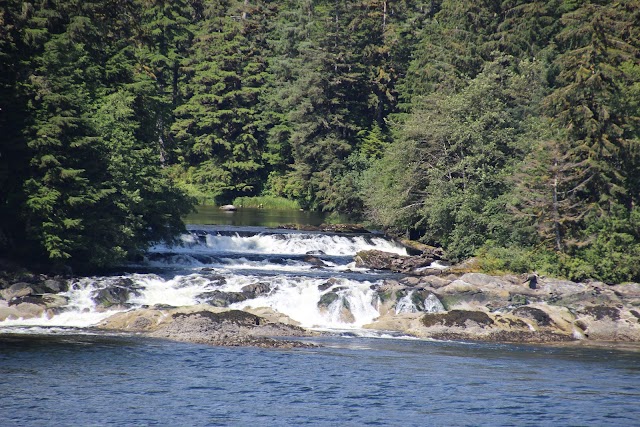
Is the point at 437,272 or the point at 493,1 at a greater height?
the point at 493,1

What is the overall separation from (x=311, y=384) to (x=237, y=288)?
13.4 m

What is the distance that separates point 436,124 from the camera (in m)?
52.3

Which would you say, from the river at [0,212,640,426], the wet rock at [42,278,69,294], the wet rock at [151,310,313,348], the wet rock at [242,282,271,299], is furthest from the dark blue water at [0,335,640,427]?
the wet rock at [242,282,271,299]

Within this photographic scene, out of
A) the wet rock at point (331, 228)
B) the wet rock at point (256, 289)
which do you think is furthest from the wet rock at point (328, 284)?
the wet rock at point (331, 228)

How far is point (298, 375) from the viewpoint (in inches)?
1067

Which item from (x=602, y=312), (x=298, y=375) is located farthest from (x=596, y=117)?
Answer: (x=298, y=375)

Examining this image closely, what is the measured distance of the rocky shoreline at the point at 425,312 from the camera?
3372cm

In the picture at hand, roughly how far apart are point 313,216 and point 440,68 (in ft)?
51.3

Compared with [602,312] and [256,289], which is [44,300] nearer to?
[256,289]

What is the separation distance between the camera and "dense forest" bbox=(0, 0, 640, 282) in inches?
1570

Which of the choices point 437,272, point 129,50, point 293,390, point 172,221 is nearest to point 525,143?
point 437,272

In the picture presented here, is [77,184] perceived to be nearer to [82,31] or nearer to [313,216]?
[82,31]

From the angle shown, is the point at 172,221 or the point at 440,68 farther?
the point at 440,68

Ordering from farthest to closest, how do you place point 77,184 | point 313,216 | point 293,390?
1. point 313,216
2. point 77,184
3. point 293,390
